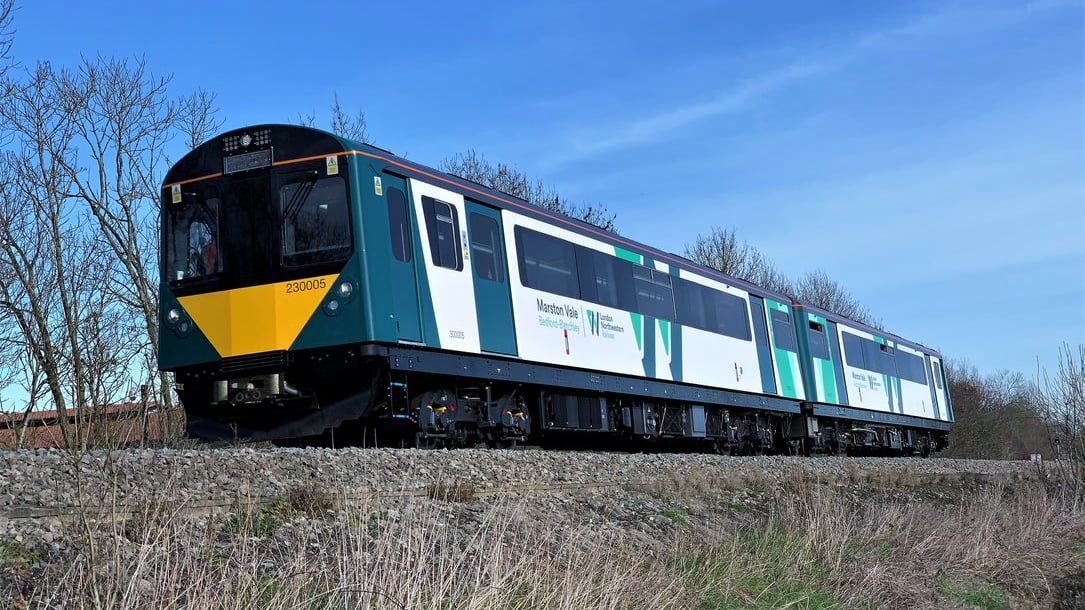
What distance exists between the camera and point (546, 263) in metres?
12.8

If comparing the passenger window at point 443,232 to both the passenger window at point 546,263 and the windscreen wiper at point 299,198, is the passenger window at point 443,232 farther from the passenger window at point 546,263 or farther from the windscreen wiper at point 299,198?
the passenger window at point 546,263

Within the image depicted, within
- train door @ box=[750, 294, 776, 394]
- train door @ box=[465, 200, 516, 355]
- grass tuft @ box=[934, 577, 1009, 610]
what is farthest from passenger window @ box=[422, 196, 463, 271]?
train door @ box=[750, 294, 776, 394]

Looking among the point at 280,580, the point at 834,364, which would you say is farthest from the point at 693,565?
the point at 834,364

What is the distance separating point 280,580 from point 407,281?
20.3 ft

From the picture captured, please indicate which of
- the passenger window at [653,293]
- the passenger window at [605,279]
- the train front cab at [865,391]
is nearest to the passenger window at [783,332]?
the train front cab at [865,391]

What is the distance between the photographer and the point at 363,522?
5023 millimetres

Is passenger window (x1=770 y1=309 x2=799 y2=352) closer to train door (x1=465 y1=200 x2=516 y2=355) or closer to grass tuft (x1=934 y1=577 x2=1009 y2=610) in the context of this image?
train door (x1=465 y1=200 x2=516 y2=355)

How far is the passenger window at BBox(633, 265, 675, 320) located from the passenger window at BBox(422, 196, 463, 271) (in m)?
4.26

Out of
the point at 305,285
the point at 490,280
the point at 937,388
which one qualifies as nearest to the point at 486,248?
the point at 490,280

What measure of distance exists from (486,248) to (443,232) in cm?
78

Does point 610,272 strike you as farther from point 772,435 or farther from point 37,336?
point 37,336

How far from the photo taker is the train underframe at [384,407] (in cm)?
1018

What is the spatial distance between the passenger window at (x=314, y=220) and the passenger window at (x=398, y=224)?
464 mm

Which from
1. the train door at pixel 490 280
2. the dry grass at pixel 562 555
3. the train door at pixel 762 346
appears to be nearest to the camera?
the dry grass at pixel 562 555
